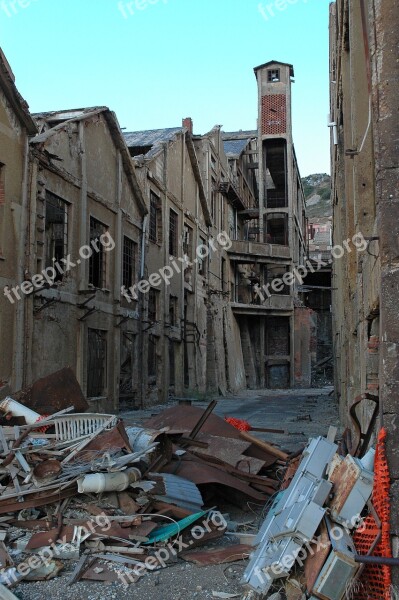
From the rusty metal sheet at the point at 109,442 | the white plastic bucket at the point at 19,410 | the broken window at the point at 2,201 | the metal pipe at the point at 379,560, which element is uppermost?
the broken window at the point at 2,201

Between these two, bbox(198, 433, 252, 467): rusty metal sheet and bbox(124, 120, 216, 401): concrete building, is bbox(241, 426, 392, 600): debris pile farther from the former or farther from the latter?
bbox(124, 120, 216, 401): concrete building

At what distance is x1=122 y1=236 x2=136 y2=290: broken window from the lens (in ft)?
64.5

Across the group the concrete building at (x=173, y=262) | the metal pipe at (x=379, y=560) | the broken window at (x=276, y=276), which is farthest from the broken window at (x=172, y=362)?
the metal pipe at (x=379, y=560)

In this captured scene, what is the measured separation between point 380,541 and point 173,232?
22.1 metres

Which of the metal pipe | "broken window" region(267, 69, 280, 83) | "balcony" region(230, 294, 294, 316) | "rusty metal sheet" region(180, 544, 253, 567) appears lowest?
"rusty metal sheet" region(180, 544, 253, 567)

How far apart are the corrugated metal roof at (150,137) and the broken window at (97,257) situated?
6.10 meters

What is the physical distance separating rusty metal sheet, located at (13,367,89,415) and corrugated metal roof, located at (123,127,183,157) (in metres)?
14.7

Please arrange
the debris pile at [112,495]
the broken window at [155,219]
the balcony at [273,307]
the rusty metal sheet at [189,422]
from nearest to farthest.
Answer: the debris pile at [112,495]
the rusty metal sheet at [189,422]
the broken window at [155,219]
the balcony at [273,307]

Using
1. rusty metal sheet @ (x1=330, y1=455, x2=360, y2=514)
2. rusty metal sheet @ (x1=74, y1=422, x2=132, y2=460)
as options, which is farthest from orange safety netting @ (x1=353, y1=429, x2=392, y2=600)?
rusty metal sheet @ (x1=74, y1=422, x2=132, y2=460)

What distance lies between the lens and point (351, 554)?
12.0ft

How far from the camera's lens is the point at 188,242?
27406 mm

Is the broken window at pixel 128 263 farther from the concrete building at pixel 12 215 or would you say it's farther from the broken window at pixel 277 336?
the broken window at pixel 277 336

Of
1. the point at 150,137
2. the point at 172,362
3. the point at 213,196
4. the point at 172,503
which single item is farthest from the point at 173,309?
the point at 172,503

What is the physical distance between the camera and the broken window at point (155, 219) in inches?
890
